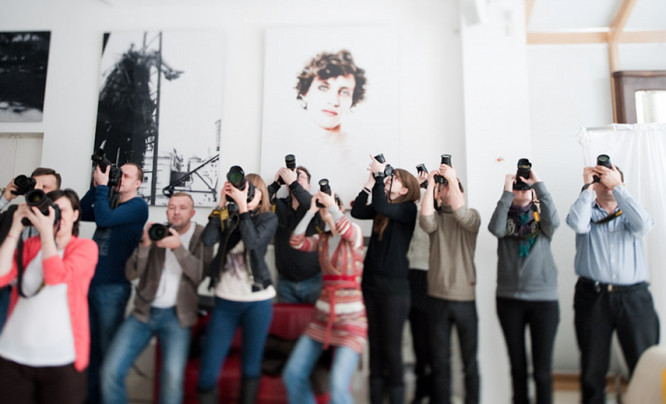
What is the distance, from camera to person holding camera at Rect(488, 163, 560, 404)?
208 cm

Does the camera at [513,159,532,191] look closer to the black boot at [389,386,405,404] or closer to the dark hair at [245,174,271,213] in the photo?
the black boot at [389,386,405,404]

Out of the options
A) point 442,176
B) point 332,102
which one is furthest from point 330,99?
point 442,176

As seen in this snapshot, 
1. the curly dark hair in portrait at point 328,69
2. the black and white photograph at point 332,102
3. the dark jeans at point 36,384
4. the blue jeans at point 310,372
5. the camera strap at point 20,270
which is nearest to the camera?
the dark jeans at point 36,384

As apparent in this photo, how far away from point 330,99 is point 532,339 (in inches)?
75.3

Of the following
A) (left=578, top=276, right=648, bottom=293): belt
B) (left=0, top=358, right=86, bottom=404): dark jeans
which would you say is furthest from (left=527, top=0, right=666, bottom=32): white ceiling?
(left=0, top=358, right=86, bottom=404): dark jeans

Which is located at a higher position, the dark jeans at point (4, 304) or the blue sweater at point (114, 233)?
the blue sweater at point (114, 233)

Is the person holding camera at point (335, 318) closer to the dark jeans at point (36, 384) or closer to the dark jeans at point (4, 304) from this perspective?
the dark jeans at point (36, 384)

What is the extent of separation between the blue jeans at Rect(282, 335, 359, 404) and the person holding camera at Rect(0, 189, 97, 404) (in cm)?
92

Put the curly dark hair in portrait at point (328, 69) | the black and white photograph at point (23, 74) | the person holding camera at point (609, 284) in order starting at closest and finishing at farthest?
the person holding camera at point (609, 284), the curly dark hair in portrait at point (328, 69), the black and white photograph at point (23, 74)

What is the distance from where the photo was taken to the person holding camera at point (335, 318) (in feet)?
6.54

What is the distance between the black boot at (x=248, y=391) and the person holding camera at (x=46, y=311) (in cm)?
69

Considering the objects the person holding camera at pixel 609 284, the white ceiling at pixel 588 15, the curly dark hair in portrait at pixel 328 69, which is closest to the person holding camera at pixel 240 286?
the curly dark hair in portrait at pixel 328 69

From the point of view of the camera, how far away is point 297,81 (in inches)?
116

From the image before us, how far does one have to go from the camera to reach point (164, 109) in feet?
9.84
